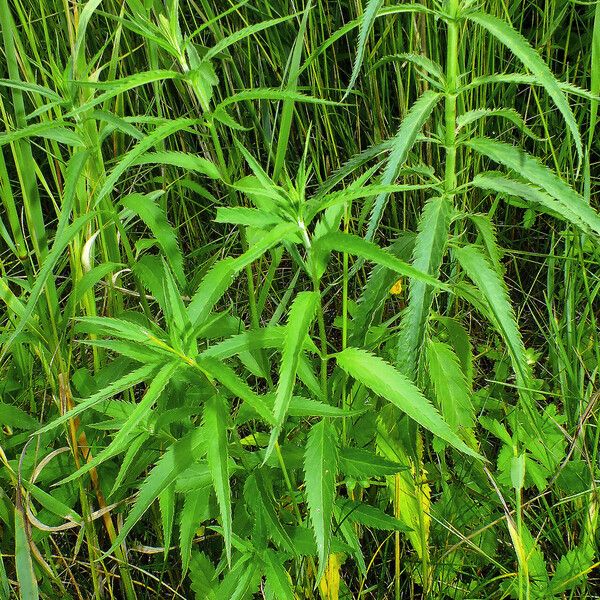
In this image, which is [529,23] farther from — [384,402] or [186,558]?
[186,558]

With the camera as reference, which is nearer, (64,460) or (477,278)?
(477,278)

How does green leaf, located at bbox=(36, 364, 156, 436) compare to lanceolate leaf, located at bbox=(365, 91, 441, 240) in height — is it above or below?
below

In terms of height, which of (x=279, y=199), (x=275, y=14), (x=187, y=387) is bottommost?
(x=187, y=387)

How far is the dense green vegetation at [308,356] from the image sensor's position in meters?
0.89

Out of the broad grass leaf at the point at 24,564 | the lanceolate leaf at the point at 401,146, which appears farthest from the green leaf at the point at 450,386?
the broad grass leaf at the point at 24,564

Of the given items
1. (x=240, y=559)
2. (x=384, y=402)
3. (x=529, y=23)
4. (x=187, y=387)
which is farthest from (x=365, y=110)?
(x=240, y=559)

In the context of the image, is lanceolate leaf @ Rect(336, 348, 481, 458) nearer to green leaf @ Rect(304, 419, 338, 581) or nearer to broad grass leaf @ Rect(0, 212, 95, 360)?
green leaf @ Rect(304, 419, 338, 581)

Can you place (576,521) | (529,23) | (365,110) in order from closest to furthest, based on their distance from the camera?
1. (576,521)
2. (365,110)
3. (529,23)

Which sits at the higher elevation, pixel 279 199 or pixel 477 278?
pixel 279 199

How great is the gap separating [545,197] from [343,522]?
54 centimetres

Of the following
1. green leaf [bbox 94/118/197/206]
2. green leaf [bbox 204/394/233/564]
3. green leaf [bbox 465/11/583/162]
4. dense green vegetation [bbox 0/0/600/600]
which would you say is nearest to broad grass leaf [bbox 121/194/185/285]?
dense green vegetation [bbox 0/0/600/600]

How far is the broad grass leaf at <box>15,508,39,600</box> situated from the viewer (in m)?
1.06

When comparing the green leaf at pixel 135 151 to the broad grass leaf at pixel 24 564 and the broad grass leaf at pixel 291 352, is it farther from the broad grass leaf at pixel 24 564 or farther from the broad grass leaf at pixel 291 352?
the broad grass leaf at pixel 24 564

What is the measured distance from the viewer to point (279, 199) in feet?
2.86
